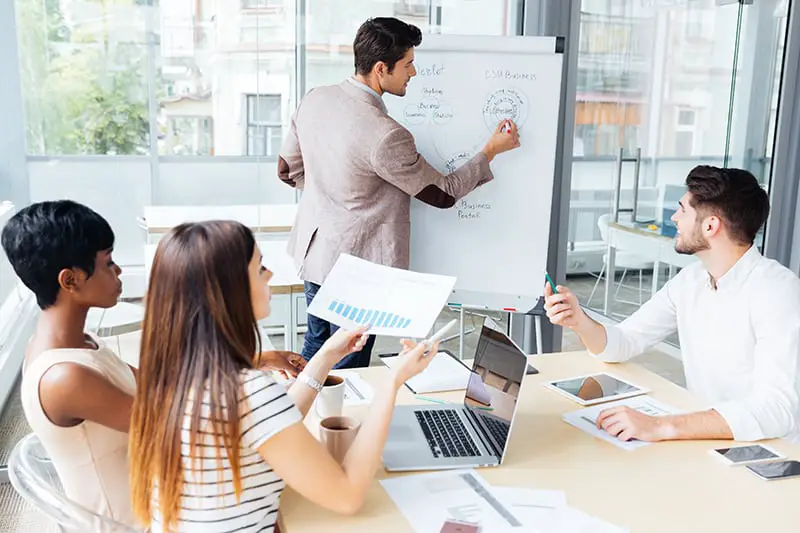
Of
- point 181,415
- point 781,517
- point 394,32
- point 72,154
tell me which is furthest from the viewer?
point 72,154

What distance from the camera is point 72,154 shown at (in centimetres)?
291

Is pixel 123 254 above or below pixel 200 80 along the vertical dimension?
below

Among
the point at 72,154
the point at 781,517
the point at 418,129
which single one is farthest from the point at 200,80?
the point at 781,517

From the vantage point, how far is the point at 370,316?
171cm

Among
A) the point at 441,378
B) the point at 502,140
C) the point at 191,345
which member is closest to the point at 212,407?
the point at 191,345

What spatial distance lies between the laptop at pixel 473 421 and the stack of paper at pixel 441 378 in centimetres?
12

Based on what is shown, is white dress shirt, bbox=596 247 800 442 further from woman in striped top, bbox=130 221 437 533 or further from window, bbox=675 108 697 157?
window, bbox=675 108 697 157

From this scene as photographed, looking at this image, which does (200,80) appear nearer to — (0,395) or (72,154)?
(72,154)

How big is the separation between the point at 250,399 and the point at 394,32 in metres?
1.58

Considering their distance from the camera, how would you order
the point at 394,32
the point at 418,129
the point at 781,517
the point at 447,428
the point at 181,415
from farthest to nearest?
the point at 418,129 → the point at 394,32 → the point at 447,428 → the point at 781,517 → the point at 181,415

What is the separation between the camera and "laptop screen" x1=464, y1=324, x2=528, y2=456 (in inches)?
58.1

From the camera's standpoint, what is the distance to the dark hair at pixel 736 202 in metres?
1.88

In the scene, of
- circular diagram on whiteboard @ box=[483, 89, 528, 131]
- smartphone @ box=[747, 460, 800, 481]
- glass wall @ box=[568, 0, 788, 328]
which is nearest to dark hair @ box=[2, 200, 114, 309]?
smartphone @ box=[747, 460, 800, 481]

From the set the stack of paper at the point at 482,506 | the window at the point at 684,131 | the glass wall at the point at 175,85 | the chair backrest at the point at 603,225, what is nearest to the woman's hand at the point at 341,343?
the stack of paper at the point at 482,506
